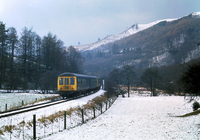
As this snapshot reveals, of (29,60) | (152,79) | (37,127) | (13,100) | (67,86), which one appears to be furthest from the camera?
(29,60)

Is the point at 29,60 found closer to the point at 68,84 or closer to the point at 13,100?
the point at 13,100

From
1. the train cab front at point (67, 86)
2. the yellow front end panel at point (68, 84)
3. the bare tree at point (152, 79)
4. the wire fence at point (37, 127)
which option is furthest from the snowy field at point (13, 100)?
the bare tree at point (152, 79)

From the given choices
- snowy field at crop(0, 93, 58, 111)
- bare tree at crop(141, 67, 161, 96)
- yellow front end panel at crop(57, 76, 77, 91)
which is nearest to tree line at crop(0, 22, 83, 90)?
snowy field at crop(0, 93, 58, 111)

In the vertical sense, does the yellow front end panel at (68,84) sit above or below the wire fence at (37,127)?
above

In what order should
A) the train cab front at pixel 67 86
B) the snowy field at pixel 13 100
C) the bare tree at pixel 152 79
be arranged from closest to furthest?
the snowy field at pixel 13 100 < the train cab front at pixel 67 86 < the bare tree at pixel 152 79

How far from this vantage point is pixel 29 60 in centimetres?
5356

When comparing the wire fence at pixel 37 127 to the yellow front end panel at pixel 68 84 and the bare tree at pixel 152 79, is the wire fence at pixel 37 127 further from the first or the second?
the bare tree at pixel 152 79

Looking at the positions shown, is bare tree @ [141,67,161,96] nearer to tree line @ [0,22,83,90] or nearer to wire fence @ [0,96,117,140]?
tree line @ [0,22,83,90]

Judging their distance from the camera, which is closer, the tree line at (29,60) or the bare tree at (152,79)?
the tree line at (29,60)

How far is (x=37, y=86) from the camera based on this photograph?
4969 centimetres

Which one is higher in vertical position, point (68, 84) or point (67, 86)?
point (68, 84)

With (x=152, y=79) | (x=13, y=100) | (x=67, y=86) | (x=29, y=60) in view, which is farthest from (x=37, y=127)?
(x=29, y=60)

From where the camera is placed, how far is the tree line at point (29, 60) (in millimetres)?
42688

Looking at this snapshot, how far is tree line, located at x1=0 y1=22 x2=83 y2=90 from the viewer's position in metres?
42.7
